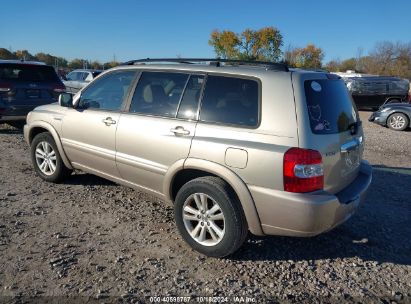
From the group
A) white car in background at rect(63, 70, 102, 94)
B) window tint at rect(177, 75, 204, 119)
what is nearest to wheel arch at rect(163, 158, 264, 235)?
window tint at rect(177, 75, 204, 119)

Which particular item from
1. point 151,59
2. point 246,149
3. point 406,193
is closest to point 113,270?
point 246,149

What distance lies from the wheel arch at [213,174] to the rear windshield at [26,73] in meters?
6.46

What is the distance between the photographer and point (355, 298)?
304 centimetres

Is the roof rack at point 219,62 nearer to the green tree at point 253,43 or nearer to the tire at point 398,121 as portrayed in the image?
the tire at point 398,121

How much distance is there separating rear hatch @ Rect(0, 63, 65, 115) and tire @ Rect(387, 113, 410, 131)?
1033cm

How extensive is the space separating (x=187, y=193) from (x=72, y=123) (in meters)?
2.09

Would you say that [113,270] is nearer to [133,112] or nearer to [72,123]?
[133,112]

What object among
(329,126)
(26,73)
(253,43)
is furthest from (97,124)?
(253,43)

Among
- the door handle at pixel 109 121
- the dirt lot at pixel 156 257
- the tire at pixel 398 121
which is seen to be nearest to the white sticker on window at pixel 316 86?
the dirt lot at pixel 156 257

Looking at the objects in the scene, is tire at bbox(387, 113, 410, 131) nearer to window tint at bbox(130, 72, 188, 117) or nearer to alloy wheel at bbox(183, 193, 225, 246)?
window tint at bbox(130, 72, 188, 117)

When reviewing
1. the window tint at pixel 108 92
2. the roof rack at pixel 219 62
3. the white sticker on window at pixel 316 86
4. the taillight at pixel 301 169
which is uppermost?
the roof rack at pixel 219 62

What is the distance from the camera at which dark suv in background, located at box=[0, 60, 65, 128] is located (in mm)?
8367

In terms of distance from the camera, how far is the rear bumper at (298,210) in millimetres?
3043

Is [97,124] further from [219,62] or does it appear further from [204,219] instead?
[204,219]
